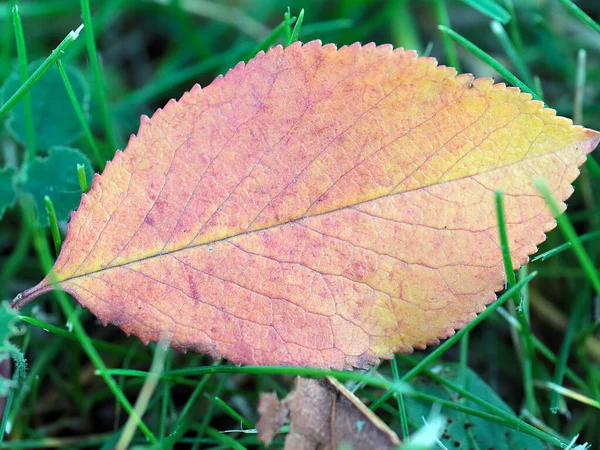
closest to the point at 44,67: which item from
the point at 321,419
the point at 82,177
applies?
the point at 82,177

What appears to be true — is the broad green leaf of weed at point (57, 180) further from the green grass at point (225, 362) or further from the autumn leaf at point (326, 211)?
the autumn leaf at point (326, 211)

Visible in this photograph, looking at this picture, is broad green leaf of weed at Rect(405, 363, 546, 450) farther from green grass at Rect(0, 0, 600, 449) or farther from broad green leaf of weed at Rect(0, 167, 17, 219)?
broad green leaf of weed at Rect(0, 167, 17, 219)

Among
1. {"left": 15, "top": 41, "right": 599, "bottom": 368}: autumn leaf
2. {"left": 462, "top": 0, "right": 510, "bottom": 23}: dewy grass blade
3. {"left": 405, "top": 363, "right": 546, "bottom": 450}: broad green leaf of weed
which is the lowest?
{"left": 405, "top": 363, "right": 546, "bottom": 450}: broad green leaf of weed

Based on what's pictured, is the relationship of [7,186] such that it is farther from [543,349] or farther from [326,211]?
[543,349]

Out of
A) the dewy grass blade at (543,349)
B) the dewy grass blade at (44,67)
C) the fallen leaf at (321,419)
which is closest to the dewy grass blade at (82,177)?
the dewy grass blade at (44,67)

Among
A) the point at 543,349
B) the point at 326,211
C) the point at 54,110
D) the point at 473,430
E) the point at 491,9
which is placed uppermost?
the point at 491,9

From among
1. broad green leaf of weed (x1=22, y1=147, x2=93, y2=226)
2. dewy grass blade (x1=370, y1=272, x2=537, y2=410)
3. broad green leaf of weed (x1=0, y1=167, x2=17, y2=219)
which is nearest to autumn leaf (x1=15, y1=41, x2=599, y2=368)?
dewy grass blade (x1=370, y1=272, x2=537, y2=410)
